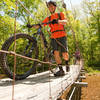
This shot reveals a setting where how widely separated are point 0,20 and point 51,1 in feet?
8.41

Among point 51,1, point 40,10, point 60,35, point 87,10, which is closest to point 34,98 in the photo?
point 60,35

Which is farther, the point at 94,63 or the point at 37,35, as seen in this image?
the point at 94,63

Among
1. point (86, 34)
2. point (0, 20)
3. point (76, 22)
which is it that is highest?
point (76, 22)

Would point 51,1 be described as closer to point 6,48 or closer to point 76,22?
point 6,48

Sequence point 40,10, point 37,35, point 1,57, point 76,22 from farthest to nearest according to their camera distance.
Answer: point 76,22
point 40,10
point 37,35
point 1,57

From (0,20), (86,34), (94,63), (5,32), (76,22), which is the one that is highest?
(76,22)

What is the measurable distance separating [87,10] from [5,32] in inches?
743

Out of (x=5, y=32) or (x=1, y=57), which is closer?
(x=1, y=57)

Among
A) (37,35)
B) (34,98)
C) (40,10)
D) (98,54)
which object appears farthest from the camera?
(98,54)

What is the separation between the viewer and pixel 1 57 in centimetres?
185

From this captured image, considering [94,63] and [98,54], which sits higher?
[98,54]

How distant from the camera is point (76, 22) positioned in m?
19.1

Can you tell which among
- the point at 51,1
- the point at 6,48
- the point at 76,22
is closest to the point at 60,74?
the point at 6,48

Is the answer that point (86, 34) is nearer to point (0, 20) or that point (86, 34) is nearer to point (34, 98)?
point (0, 20)
